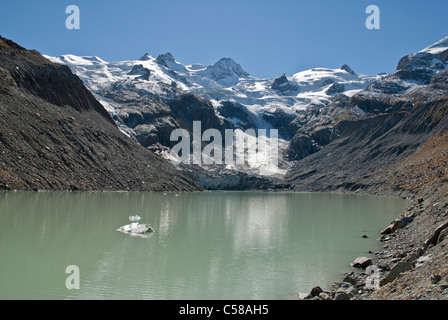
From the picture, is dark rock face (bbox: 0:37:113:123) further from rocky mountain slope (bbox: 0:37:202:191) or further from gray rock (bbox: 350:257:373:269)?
gray rock (bbox: 350:257:373:269)

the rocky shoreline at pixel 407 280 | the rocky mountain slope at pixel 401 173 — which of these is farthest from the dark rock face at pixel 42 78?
the rocky shoreline at pixel 407 280

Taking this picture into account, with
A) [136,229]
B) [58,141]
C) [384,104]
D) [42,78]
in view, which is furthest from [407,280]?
[384,104]

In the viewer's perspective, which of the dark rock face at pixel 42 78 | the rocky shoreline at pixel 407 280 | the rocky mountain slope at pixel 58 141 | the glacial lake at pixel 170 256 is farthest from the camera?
the dark rock face at pixel 42 78

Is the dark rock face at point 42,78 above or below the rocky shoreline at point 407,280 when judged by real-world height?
above

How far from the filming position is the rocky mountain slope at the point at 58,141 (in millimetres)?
71938

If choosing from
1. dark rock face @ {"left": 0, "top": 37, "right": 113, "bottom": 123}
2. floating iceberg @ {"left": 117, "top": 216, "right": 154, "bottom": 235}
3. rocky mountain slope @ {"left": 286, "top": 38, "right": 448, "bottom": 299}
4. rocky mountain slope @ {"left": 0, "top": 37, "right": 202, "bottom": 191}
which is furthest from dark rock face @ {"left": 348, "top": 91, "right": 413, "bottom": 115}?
floating iceberg @ {"left": 117, "top": 216, "right": 154, "bottom": 235}

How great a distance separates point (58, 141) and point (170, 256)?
224 feet

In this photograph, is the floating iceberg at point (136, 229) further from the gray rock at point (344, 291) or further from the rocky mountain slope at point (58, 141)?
the rocky mountain slope at point (58, 141)

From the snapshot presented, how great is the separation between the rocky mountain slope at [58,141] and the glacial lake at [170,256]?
104 ft

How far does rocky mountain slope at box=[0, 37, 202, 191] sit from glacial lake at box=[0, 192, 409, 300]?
31685 mm

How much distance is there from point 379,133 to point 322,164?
82.3 feet

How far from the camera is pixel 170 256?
2473 centimetres

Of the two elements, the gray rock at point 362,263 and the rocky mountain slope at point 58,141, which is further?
the rocky mountain slope at point 58,141

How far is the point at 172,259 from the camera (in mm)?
23859
